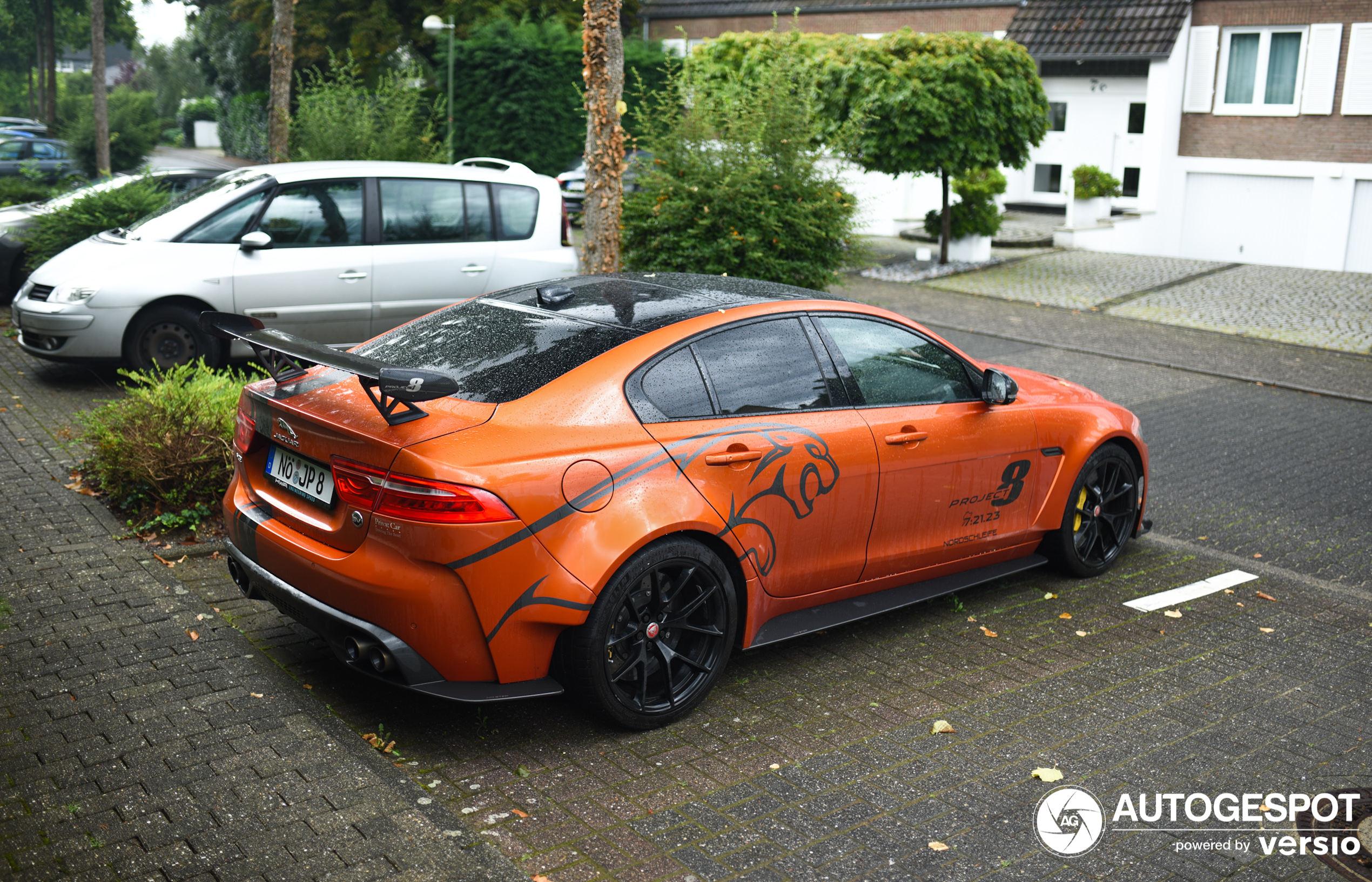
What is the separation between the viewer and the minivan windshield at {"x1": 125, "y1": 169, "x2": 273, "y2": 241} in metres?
9.67

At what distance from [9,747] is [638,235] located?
7724 mm

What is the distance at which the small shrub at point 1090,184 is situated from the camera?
24172mm

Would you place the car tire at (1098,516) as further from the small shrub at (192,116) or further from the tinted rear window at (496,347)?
the small shrub at (192,116)

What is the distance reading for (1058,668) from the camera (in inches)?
208

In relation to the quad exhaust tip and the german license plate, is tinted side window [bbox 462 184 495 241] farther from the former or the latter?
the quad exhaust tip

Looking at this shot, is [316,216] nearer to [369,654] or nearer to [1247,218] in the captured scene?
[369,654]

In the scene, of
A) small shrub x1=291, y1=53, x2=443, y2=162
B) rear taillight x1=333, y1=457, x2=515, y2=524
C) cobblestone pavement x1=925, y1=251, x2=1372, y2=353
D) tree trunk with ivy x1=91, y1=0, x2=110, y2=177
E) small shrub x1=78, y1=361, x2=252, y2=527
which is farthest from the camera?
tree trunk with ivy x1=91, y1=0, x2=110, y2=177

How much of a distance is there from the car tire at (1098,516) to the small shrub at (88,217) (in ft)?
30.9

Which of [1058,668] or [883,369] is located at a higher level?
[883,369]

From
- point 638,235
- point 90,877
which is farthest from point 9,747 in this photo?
point 638,235

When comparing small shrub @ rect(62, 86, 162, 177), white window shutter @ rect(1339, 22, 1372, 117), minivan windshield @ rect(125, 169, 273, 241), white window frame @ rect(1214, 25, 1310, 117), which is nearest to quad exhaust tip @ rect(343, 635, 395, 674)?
minivan windshield @ rect(125, 169, 273, 241)

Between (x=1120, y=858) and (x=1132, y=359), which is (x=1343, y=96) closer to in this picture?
(x=1132, y=359)

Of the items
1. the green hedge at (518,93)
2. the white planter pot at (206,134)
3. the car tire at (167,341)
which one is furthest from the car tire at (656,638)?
the white planter pot at (206,134)

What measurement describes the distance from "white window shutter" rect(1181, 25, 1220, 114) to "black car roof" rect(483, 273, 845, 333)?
23.1 m
